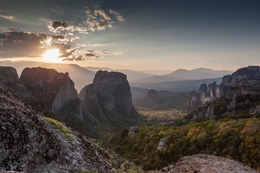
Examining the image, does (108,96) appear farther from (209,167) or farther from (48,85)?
(209,167)

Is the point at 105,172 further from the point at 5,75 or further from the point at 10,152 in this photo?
the point at 5,75

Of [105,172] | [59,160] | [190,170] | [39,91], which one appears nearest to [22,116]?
[59,160]

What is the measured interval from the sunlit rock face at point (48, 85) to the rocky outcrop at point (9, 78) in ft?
38.8

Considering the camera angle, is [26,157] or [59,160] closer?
[26,157]

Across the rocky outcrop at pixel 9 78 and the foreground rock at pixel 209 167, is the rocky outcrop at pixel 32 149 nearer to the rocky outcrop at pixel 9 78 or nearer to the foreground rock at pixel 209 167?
the foreground rock at pixel 209 167

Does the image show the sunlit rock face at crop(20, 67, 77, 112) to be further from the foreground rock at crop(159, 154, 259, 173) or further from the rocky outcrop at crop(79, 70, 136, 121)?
the foreground rock at crop(159, 154, 259, 173)

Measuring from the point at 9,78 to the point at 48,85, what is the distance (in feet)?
73.4

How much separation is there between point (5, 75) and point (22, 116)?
84.2 meters

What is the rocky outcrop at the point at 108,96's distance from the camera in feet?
469

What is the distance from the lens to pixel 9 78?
79812 mm

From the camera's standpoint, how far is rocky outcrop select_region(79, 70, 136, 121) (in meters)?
143

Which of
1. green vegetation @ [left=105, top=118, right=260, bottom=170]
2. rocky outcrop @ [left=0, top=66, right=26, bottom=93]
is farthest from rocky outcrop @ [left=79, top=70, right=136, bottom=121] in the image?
green vegetation @ [left=105, top=118, right=260, bottom=170]

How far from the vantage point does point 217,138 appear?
24.0 meters

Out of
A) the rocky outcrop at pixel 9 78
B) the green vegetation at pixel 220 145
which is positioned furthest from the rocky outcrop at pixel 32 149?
the rocky outcrop at pixel 9 78
